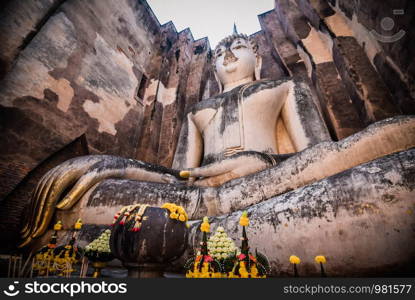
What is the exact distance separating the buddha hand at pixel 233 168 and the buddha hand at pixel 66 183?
65 centimetres

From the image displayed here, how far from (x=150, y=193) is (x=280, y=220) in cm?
102

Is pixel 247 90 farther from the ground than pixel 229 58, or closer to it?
closer to it

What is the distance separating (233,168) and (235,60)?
6.97 ft

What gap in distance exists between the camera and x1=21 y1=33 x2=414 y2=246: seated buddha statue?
1574 mm

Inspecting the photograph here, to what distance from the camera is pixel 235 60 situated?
336 cm

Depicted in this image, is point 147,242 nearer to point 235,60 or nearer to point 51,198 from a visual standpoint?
point 51,198

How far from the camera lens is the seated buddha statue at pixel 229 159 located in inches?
62.0

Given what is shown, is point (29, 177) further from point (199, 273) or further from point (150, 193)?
point (199, 273)

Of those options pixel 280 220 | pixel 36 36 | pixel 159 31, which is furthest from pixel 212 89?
pixel 280 220

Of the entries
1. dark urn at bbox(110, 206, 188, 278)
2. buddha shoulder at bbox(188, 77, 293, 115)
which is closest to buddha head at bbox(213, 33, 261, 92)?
buddha shoulder at bbox(188, 77, 293, 115)

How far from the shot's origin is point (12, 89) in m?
2.94

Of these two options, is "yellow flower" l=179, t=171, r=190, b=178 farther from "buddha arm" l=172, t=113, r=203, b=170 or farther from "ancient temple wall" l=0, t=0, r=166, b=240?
"ancient temple wall" l=0, t=0, r=166, b=240

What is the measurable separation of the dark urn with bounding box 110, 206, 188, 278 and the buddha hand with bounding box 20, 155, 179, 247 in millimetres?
1105

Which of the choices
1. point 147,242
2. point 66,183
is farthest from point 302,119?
point 66,183
